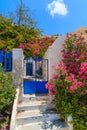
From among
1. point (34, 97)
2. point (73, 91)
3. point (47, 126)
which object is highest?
point (73, 91)

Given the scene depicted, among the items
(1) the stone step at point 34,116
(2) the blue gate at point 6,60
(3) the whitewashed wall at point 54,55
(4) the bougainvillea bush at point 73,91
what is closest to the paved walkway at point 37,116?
(1) the stone step at point 34,116

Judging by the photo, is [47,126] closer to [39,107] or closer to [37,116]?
[37,116]

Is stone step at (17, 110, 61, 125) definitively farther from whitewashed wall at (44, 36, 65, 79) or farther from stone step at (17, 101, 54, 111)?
whitewashed wall at (44, 36, 65, 79)

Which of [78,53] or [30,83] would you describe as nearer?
[78,53]

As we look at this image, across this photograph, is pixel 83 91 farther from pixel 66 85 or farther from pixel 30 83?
pixel 30 83

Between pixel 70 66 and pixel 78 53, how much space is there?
0.87 metres

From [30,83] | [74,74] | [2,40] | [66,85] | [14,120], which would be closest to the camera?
[14,120]

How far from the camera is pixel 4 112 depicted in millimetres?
10719

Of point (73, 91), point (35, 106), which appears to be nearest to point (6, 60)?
point (35, 106)

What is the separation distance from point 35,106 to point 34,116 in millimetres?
849

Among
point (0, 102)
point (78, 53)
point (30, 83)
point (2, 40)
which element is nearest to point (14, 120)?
point (0, 102)

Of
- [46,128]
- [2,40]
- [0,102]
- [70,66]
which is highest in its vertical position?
[2,40]

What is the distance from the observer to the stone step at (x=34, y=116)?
1004 centimetres

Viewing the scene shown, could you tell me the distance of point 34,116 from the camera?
10273mm
